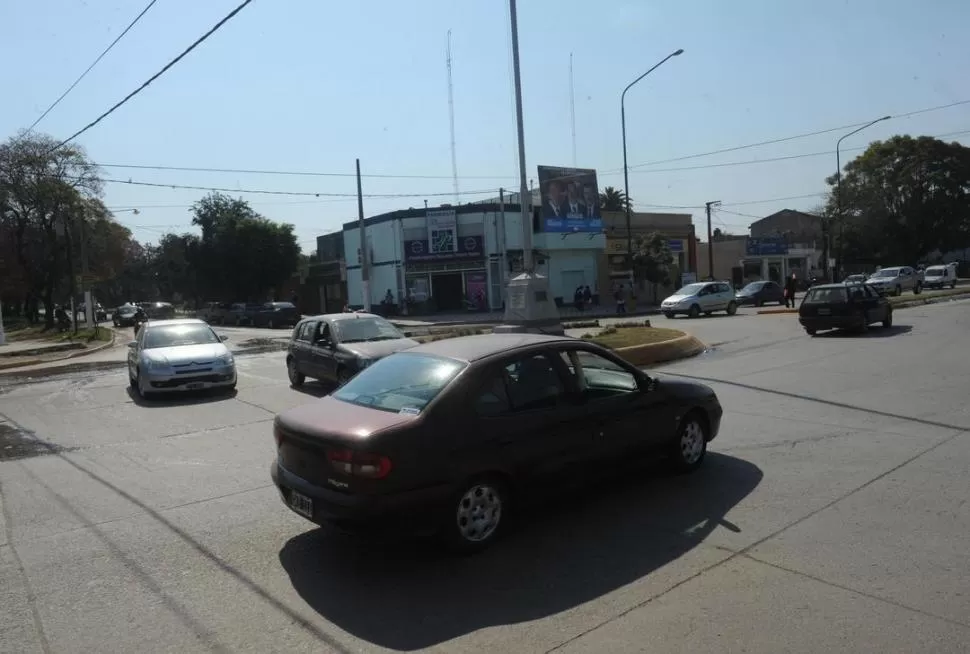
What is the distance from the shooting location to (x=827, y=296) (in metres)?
20.4

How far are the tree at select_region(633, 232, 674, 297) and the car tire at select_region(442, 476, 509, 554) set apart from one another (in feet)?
142

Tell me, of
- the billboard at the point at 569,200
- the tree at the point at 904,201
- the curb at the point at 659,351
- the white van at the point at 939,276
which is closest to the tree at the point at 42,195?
the billboard at the point at 569,200

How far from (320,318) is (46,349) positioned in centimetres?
1914

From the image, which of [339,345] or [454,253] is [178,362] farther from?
[454,253]

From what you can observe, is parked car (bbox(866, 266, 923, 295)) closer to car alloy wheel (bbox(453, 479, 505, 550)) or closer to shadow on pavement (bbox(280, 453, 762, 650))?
shadow on pavement (bbox(280, 453, 762, 650))

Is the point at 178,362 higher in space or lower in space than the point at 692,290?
lower

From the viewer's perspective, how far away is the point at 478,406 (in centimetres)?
508

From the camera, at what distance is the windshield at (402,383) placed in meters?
5.13

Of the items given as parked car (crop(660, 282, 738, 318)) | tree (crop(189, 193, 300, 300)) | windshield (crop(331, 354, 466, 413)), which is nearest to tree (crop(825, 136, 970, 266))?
parked car (crop(660, 282, 738, 318))

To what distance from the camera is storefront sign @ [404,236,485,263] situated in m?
44.8

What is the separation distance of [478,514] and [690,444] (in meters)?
2.57

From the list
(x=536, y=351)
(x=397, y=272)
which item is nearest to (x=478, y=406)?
(x=536, y=351)

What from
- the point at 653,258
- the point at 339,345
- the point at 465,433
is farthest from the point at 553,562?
the point at 653,258

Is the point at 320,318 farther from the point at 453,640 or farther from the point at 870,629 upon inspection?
the point at 870,629
